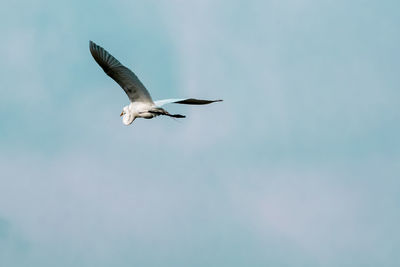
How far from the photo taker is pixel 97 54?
49.3 meters

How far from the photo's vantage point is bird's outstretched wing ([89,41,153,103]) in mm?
49156

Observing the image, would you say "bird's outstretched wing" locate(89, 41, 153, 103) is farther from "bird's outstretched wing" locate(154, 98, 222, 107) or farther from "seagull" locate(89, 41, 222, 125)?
"bird's outstretched wing" locate(154, 98, 222, 107)

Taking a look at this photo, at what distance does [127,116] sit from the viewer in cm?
5294

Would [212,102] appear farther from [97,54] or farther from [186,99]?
[97,54]

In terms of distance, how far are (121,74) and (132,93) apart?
191 centimetres

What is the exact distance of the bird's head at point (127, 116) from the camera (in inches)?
2070

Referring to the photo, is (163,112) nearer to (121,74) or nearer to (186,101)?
(186,101)

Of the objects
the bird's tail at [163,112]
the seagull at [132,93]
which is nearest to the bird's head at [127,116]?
the seagull at [132,93]

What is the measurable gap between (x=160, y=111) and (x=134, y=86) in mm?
2274

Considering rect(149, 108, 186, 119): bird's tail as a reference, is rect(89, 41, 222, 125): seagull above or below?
above

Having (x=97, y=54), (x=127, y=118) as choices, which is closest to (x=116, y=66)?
(x=97, y=54)

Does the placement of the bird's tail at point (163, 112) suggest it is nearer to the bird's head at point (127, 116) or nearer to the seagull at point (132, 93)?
the seagull at point (132, 93)

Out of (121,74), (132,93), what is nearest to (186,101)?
(132,93)

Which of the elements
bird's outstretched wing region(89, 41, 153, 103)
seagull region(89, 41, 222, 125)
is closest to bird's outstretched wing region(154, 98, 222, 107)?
seagull region(89, 41, 222, 125)
